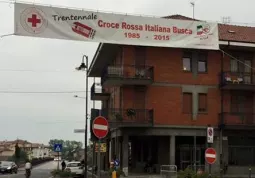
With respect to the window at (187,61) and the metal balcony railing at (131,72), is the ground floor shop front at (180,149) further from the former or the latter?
the window at (187,61)

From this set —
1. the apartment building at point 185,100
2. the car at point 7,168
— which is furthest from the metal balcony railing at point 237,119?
the car at point 7,168

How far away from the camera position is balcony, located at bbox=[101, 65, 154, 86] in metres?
36.7

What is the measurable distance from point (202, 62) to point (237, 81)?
10.5 ft

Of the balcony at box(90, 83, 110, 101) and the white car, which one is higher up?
the balcony at box(90, 83, 110, 101)

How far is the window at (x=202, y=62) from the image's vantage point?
129 ft

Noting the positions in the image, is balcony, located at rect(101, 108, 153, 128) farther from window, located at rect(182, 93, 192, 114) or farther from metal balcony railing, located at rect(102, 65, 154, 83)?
window, located at rect(182, 93, 192, 114)

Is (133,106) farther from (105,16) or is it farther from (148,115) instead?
(105,16)

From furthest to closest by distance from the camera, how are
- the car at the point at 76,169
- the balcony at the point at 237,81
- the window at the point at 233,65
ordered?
the car at the point at 76,169 → the window at the point at 233,65 → the balcony at the point at 237,81

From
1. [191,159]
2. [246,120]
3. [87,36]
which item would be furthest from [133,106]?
[87,36]

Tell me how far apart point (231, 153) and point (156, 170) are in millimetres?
6169

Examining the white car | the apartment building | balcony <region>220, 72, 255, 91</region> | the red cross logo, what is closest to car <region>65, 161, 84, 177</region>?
the white car

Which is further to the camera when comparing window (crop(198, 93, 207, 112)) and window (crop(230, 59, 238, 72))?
window (crop(230, 59, 238, 72))

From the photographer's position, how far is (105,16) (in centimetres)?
2886

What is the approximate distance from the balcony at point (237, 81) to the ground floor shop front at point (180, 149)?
3645 millimetres
